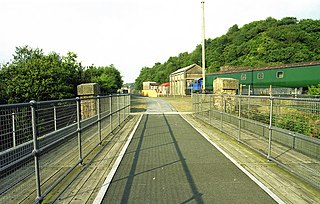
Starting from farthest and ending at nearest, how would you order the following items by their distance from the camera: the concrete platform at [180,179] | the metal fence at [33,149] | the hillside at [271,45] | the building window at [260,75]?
the hillside at [271,45] → the building window at [260,75] → the concrete platform at [180,179] → the metal fence at [33,149]

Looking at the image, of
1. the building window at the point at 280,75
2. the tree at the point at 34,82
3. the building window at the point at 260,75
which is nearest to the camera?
the tree at the point at 34,82

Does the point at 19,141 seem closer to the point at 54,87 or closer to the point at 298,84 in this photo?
the point at 54,87

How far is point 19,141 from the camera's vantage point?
412 centimetres

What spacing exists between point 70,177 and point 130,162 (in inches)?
62.4

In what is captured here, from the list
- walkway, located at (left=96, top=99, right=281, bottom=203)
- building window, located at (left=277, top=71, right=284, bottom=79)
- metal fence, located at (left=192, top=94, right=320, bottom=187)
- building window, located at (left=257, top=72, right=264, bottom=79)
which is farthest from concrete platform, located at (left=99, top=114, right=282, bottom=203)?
building window, located at (left=257, top=72, right=264, bottom=79)

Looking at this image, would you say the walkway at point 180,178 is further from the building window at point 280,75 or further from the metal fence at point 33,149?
the building window at point 280,75

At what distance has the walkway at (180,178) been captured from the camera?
405 centimetres

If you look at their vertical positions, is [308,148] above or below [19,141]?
below

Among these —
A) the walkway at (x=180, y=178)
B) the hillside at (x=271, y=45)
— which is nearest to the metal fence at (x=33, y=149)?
the walkway at (x=180, y=178)

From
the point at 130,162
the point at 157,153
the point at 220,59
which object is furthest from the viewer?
the point at 220,59

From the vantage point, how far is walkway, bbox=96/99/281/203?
405 centimetres

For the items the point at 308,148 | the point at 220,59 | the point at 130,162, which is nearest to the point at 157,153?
the point at 130,162

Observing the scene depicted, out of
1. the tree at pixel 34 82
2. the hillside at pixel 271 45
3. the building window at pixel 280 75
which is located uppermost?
the hillside at pixel 271 45

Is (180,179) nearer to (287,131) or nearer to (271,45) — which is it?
(287,131)
